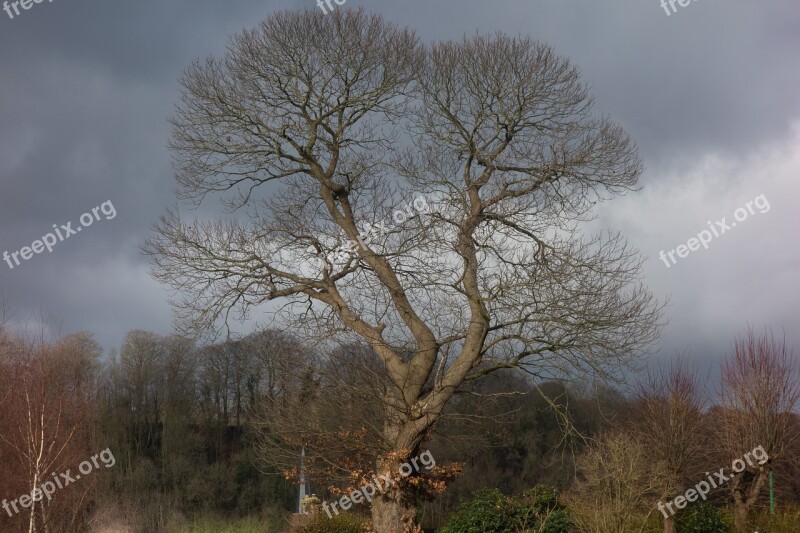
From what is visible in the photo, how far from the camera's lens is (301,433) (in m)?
12.5

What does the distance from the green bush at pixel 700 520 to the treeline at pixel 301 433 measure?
50 centimetres

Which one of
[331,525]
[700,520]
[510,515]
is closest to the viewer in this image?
[510,515]

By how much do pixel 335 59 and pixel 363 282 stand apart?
376cm

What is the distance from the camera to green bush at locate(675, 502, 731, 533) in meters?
16.0

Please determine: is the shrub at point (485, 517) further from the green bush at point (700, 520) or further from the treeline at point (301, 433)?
the green bush at point (700, 520)

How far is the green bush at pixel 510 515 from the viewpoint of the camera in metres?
13.7

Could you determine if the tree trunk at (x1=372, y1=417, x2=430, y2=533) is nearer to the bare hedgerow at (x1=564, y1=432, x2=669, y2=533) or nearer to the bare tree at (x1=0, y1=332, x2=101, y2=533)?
the bare hedgerow at (x1=564, y1=432, x2=669, y2=533)

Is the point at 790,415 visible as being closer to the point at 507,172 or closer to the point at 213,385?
the point at 507,172

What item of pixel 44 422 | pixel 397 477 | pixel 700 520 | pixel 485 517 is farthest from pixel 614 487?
pixel 44 422

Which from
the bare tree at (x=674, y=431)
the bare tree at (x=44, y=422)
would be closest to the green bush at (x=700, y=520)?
the bare tree at (x=674, y=431)

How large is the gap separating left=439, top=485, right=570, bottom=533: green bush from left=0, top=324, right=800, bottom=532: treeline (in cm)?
57

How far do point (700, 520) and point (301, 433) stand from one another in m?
8.93

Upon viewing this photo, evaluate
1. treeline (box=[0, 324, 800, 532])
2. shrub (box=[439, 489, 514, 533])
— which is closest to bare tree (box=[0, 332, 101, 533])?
treeline (box=[0, 324, 800, 532])

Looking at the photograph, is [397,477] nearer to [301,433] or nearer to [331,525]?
[301,433]
